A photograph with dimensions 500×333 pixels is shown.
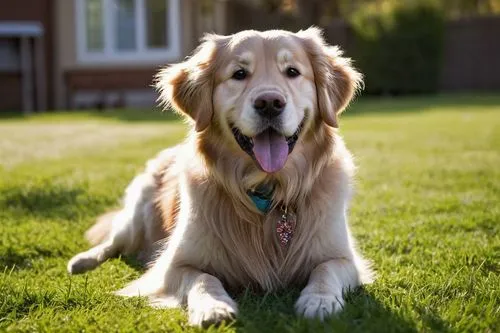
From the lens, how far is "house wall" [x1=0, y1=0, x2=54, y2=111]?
19.5 metres

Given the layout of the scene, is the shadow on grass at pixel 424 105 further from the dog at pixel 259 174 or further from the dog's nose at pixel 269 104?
the dog's nose at pixel 269 104

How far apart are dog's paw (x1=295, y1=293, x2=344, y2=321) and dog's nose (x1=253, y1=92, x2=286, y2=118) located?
929mm

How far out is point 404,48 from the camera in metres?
21.7

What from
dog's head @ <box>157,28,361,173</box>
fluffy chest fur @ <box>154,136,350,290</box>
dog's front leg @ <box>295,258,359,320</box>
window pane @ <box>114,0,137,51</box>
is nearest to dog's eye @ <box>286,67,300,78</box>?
dog's head @ <box>157,28,361,173</box>

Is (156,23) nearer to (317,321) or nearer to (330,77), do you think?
(330,77)

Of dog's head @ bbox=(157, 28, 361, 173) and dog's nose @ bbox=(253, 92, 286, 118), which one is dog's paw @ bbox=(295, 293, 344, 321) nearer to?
dog's head @ bbox=(157, 28, 361, 173)

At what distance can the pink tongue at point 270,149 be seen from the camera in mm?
3535

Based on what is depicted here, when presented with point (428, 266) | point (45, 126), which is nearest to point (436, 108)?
point (45, 126)

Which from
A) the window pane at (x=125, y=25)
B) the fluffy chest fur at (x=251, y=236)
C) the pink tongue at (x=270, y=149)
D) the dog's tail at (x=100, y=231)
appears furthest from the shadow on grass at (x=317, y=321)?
the window pane at (x=125, y=25)

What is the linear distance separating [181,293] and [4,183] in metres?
3.89

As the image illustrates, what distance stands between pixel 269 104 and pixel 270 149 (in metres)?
→ 0.27

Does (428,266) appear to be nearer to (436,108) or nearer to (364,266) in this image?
(364,266)

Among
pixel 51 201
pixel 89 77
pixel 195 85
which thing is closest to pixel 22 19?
pixel 89 77

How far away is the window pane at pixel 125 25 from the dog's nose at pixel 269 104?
58.6 feet
